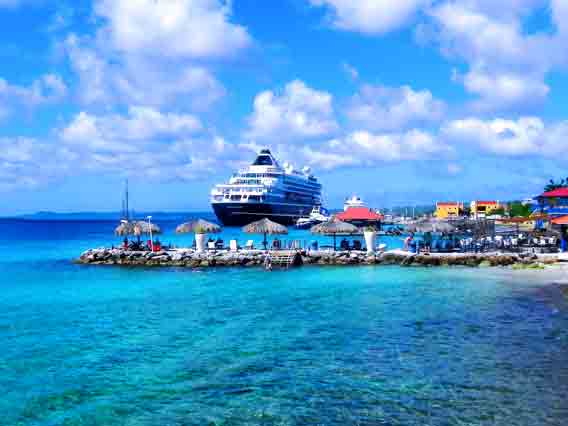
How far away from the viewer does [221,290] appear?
2162cm

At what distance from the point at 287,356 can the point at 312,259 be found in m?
18.3

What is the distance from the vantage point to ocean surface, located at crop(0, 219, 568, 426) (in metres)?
9.04

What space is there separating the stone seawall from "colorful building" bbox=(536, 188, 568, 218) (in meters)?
13.4

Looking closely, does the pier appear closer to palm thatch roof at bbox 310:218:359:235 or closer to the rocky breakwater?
the rocky breakwater

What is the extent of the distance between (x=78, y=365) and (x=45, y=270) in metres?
20.9

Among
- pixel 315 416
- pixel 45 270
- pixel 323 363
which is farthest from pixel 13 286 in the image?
pixel 315 416

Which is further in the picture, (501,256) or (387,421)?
(501,256)

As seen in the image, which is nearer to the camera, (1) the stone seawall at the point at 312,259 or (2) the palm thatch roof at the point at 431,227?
(1) the stone seawall at the point at 312,259

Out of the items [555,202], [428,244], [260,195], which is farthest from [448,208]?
[428,244]

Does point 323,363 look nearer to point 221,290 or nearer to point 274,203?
point 221,290

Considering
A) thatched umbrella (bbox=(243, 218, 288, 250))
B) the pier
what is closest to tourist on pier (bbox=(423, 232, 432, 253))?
the pier

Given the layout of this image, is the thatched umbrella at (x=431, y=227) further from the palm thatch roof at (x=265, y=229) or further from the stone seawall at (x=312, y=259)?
the palm thatch roof at (x=265, y=229)

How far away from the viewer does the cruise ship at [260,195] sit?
258 feet

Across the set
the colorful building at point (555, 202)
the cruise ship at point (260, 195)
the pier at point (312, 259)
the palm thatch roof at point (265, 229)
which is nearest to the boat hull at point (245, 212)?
the cruise ship at point (260, 195)
